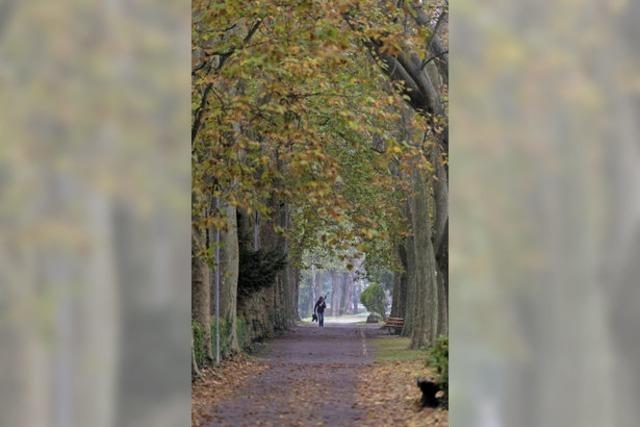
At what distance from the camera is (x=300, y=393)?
19.4 metres

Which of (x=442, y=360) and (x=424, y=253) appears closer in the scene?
(x=442, y=360)

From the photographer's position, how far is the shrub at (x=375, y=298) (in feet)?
227

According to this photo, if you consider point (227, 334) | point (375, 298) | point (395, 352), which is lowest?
point (395, 352)

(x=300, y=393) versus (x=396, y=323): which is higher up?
(x=396, y=323)

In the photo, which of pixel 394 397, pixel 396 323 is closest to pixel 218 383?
pixel 394 397

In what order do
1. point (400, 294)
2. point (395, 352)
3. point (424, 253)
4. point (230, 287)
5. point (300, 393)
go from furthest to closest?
point (400, 294)
point (395, 352)
point (424, 253)
point (230, 287)
point (300, 393)

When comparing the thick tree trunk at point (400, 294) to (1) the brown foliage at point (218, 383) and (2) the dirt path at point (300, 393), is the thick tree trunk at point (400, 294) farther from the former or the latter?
(1) the brown foliage at point (218, 383)

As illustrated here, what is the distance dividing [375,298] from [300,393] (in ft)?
166

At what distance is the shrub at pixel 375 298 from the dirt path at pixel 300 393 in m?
35.5

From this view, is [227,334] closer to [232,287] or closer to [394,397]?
[232,287]
